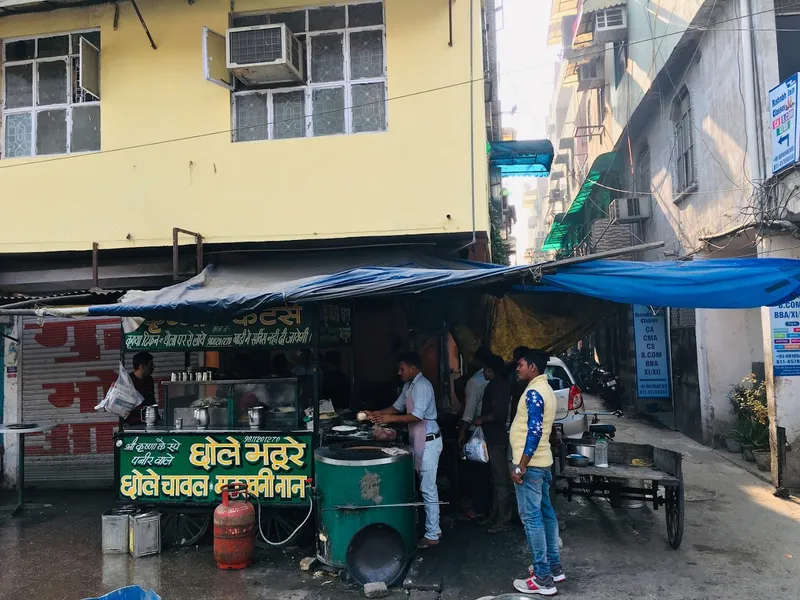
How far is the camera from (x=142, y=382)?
294 inches

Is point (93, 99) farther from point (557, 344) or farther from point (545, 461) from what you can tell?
point (545, 461)

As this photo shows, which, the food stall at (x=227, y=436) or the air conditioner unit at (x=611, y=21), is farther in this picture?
the air conditioner unit at (x=611, y=21)

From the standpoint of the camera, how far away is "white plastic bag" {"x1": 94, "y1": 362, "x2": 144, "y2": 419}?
676 centimetres

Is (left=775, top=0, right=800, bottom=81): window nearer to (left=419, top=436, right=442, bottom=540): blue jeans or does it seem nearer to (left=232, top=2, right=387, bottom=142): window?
(left=232, top=2, right=387, bottom=142): window

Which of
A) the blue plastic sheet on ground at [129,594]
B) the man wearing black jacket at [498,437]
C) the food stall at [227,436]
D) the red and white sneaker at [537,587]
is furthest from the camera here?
the man wearing black jacket at [498,437]

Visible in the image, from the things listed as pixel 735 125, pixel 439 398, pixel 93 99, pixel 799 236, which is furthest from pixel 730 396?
pixel 93 99

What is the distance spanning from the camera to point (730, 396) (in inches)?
407

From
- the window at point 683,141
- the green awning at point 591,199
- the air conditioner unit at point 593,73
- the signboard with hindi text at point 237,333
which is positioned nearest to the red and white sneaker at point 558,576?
the signboard with hindi text at point 237,333

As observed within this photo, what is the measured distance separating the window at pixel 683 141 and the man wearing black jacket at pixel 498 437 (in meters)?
6.74

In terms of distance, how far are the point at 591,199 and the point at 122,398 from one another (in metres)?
15.3

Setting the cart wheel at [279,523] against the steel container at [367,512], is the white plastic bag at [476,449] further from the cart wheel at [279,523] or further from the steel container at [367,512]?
the cart wheel at [279,523]

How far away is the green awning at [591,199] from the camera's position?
16938mm

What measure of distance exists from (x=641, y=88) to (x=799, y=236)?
22.7ft

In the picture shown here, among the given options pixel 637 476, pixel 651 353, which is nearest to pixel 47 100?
pixel 637 476
